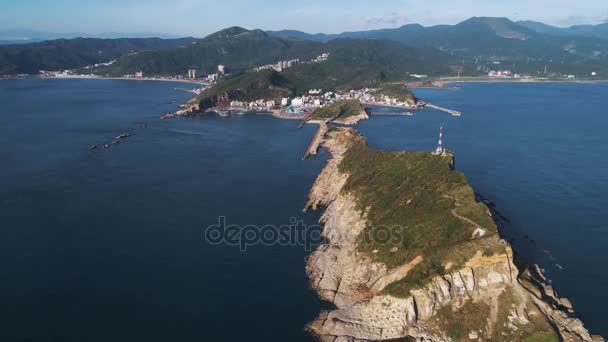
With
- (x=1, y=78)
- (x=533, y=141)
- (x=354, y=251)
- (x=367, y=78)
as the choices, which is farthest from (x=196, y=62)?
(x=354, y=251)

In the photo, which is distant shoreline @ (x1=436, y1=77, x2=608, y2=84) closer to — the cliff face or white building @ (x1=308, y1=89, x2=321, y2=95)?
white building @ (x1=308, y1=89, x2=321, y2=95)

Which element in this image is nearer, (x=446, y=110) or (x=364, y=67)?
(x=446, y=110)

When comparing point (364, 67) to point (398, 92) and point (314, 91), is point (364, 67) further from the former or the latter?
point (398, 92)

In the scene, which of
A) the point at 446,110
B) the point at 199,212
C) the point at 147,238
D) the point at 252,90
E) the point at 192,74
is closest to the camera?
the point at 147,238

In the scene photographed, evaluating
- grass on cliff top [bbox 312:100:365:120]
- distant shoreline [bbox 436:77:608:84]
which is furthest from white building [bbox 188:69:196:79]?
grass on cliff top [bbox 312:100:365:120]

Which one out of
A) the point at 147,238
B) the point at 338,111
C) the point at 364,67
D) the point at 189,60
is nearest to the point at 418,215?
the point at 147,238
